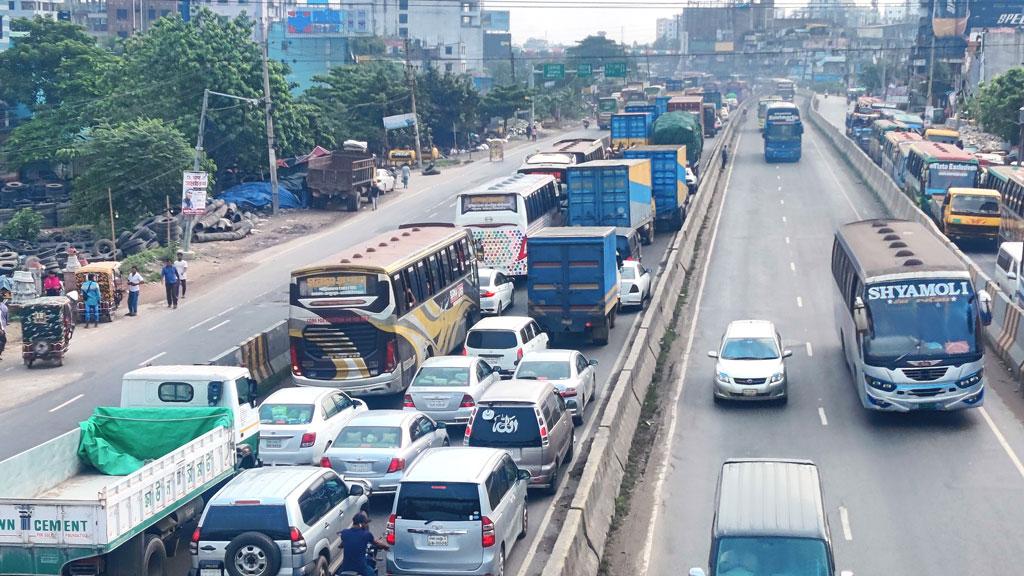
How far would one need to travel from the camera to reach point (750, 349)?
81.8ft

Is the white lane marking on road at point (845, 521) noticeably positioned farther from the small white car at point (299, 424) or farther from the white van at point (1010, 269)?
the white van at point (1010, 269)

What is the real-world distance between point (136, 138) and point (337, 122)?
31599 millimetres

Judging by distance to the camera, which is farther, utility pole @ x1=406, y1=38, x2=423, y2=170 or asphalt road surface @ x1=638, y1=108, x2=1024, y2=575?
utility pole @ x1=406, y1=38, x2=423, y2=170

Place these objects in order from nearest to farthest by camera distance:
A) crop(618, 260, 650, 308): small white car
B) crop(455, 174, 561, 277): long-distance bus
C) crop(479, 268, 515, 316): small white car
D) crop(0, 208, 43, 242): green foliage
Answer: crop(479, 268, 515, 316): small white car → crop(618, 260, 650, 308): small white car → crop(455, 174, 561, 277): long-distance bus → crop(0, 208, 43, 242): green foliage

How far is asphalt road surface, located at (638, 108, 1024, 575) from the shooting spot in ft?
53.9

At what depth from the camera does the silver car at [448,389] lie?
862 inches

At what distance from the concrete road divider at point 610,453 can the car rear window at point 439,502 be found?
3.77 feet

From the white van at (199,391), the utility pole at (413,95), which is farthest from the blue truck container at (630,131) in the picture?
the white van at (199,391)

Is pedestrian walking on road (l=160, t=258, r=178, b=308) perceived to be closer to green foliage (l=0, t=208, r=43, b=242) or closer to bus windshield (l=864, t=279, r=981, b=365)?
green foliage (l=0, t=208, r=43, b=242)

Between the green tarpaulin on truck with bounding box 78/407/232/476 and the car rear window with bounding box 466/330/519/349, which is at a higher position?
the green tarpaulin on truck with bounding box 78/407/232/476

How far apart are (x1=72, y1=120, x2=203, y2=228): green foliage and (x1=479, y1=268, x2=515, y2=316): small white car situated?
2192 cm

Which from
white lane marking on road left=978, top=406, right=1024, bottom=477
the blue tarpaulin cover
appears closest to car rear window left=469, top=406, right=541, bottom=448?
white lane marking on road left=978, top=406, right=1024, bottom=477

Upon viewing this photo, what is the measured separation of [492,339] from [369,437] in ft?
25.8

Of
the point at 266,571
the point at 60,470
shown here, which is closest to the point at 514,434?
the point at 266,571
